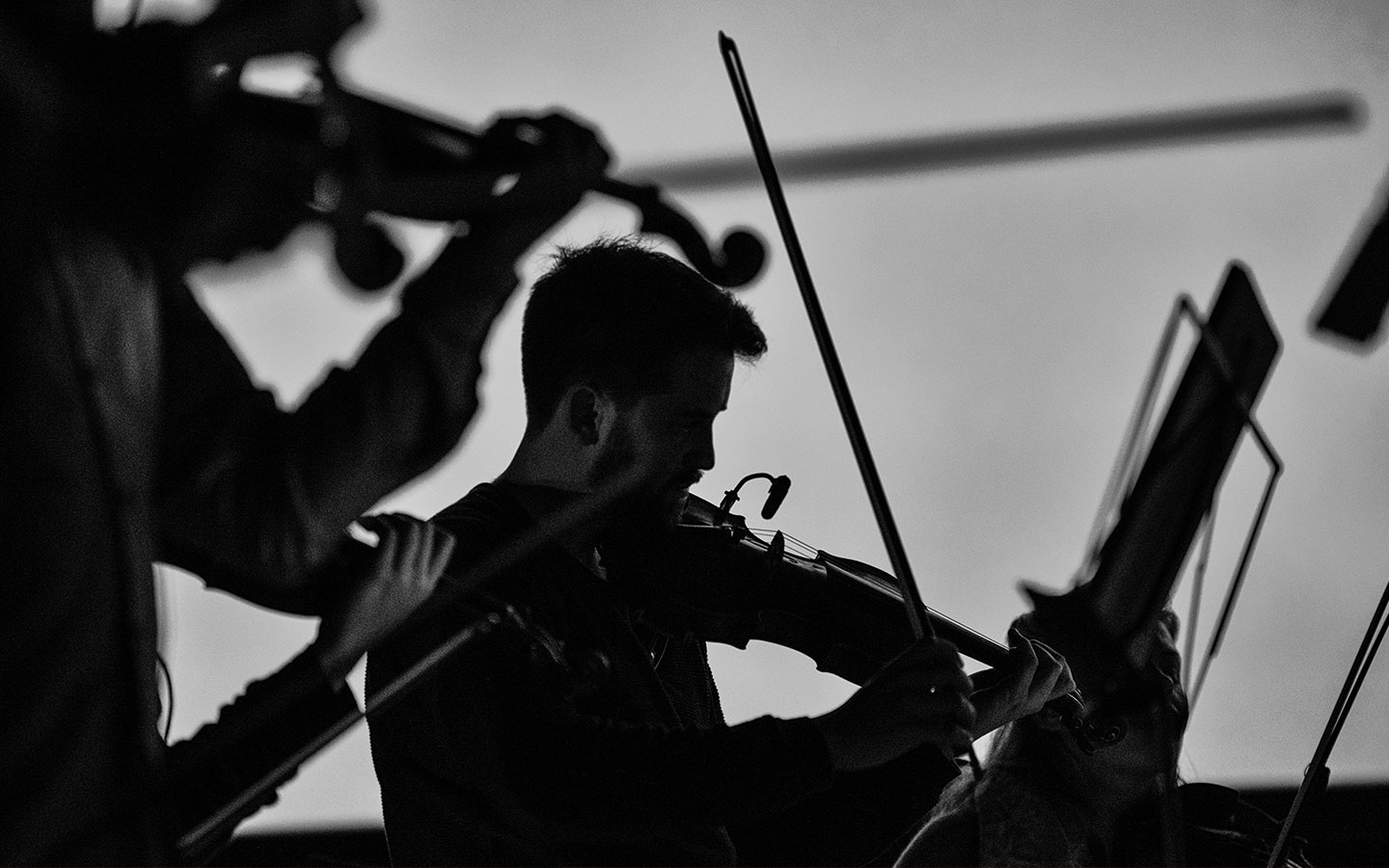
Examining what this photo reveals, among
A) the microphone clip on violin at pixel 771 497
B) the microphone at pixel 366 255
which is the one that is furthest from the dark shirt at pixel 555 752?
the microphone at pixel 366 255

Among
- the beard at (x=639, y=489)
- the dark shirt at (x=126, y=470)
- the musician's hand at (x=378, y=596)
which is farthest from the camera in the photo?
the beard at (x=639, y=489)

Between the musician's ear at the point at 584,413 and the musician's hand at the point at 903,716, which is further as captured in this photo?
the musician's ear at the point at 584,413

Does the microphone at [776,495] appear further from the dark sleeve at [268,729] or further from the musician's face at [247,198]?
the musician's face at [247,198]

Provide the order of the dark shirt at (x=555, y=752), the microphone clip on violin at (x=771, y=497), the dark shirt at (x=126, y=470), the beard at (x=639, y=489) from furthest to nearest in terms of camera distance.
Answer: the microphone clip on violin at (x=771, y=497)
the beard at (x=639, y=489)
the dark shirt at (x=555, y=752)
the dark shirt at (x=126, y=470)

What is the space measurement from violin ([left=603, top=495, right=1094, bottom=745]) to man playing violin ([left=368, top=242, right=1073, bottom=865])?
0.02m

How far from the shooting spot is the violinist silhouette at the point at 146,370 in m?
0.76

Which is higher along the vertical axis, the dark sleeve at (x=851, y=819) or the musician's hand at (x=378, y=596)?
the musician's hand at (x=378, y=596)

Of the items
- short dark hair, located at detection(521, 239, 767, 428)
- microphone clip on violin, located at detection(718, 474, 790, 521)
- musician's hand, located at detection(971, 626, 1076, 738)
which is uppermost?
short dark hair, located at detection(521, 239, 767, 428)

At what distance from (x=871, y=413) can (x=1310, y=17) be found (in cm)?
89

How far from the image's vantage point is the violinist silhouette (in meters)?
0.76

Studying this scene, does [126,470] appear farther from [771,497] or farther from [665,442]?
[771,497]

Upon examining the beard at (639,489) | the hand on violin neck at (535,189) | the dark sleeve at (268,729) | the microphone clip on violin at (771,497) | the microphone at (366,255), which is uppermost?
the microphone clip on violin at (771,497)

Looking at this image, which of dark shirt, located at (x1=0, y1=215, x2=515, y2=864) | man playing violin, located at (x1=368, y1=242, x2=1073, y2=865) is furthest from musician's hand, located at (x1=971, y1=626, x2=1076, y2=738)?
dark shirt, located at (x1=0, y1=215, x2=515, y2=864)

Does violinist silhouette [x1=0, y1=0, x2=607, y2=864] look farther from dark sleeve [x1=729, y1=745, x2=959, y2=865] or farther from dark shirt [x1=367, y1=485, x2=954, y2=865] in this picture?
dark sleeve [x1=729, y1=745, x2=959, y2=865]
